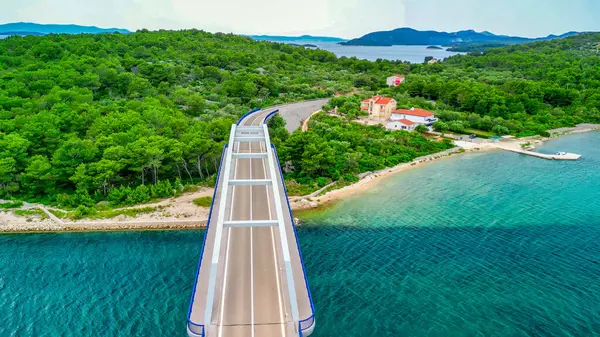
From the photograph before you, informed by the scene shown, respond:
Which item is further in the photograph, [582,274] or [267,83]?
[267,83]

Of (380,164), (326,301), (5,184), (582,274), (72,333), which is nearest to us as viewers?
(72,333)

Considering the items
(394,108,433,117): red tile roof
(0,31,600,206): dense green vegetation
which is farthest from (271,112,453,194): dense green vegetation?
(394,108,433,117): red tile roof

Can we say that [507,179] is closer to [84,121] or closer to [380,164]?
[380,164]

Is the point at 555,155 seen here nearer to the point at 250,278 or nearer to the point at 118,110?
the point at 250,278

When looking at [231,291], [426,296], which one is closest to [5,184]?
[231,291]

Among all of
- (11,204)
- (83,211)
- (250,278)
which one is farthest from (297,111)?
(250,278)

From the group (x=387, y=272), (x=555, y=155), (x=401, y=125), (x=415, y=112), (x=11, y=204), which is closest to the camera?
(x=387, y=272)

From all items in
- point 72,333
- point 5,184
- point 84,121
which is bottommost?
point 72,333
